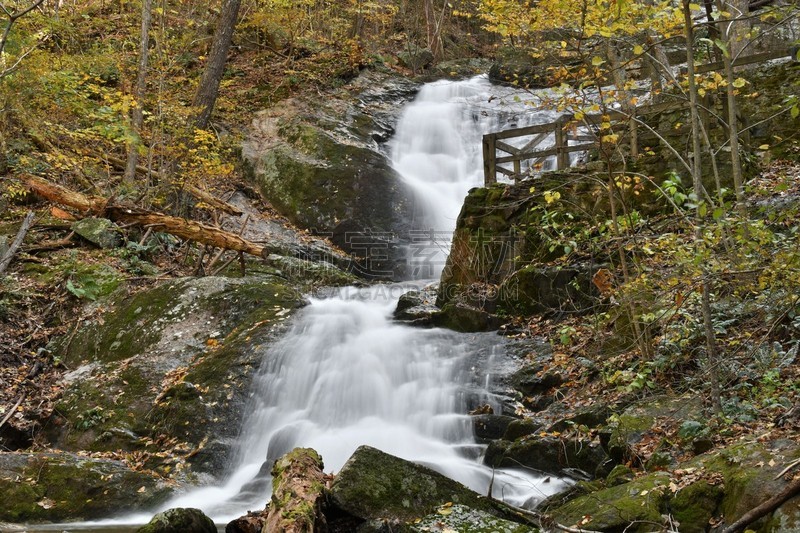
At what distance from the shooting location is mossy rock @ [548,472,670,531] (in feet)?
11.8

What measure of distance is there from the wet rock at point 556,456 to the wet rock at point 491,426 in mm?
622

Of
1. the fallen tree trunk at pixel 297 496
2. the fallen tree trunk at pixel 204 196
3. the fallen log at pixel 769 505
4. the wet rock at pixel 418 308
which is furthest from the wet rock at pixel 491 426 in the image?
the fallen tree trunk at pixel 204 196

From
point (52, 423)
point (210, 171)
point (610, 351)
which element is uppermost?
point (210, 171)

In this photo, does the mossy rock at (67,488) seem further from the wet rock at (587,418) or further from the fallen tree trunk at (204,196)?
the fallen tree trunk at (204,196)

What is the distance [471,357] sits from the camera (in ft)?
26.5

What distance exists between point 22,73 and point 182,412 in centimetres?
751

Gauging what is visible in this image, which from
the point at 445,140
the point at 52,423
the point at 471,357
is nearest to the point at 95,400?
the point at 52,423

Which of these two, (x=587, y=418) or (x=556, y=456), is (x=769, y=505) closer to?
(x=556, y=456)

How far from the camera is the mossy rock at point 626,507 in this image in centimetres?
359

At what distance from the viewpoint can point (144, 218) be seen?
1063 centimetres

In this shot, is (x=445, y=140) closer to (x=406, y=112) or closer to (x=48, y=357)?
(x=406, y=112)

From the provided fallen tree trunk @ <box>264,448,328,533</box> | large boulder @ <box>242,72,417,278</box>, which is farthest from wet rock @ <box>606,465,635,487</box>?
large boulder @ <box>242,72,417,278</box>

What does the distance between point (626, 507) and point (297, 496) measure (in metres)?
2.07

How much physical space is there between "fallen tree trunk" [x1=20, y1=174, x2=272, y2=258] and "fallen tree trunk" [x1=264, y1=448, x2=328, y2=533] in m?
5.98
